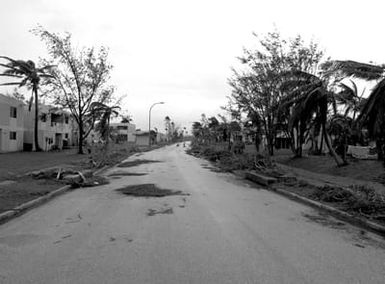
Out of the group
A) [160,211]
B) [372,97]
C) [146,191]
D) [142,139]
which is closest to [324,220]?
[160,211]

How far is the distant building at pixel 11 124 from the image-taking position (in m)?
41.4

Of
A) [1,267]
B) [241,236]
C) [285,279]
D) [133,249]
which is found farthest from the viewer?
[241,236]

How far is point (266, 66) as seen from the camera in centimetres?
2575

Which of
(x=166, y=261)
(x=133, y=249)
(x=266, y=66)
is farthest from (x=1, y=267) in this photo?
(x=266, y=66)

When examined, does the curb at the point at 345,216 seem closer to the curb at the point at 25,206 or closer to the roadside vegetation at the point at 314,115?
the roadside vegetation at the point at 314,115

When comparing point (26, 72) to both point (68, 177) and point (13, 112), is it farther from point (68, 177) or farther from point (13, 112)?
point (68, 177)

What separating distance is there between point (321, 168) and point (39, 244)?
747 inches

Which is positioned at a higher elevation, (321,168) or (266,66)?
(266,66)

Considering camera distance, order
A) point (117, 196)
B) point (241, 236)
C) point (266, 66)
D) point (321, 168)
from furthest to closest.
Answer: point (266, 66), point (321, 168), point (117, 196), point (241, 236)

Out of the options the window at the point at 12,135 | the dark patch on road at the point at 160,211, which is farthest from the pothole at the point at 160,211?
the window at the point at 12,135

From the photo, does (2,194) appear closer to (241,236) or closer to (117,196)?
(117,196)

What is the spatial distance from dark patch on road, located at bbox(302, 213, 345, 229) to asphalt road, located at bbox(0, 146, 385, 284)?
0.08ft

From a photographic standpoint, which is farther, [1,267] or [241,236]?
[241,236]

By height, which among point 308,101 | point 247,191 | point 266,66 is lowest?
point 247,191
